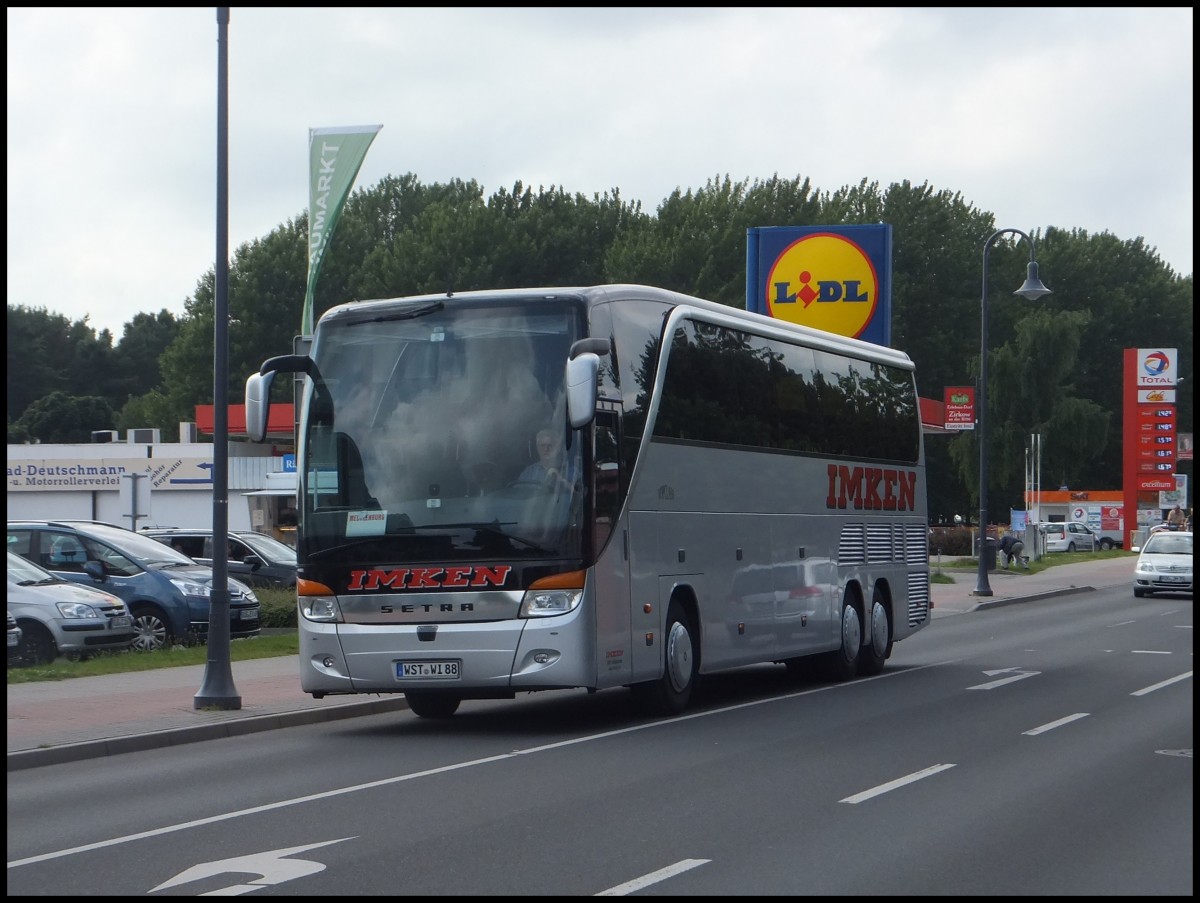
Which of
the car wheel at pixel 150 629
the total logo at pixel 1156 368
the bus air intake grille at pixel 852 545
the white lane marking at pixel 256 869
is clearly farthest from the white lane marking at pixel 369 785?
the total logo at pixel 1156 368

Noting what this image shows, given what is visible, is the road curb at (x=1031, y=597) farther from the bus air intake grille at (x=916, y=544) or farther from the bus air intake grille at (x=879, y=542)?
the bus air intake grille at (x=879, y=542)

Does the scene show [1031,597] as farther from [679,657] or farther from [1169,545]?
[679,657]

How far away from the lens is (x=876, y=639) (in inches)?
809

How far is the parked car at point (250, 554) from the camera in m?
29.1

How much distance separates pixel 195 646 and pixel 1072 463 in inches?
2904

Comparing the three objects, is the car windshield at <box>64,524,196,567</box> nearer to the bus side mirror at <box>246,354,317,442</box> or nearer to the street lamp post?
the bus side mirror at <box>246,354,317,442</box>

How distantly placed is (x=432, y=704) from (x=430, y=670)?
7.05ft

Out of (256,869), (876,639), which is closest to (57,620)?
(876,639)

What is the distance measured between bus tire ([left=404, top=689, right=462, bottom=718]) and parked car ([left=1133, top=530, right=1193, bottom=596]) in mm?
27168

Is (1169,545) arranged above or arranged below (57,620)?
above

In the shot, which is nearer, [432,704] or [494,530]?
[494,530]

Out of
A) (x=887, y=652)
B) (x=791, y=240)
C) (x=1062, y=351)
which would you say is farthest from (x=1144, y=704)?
(x=1062, y=351)

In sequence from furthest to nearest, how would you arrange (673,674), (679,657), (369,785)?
(679,657), (673,674), (369,785)

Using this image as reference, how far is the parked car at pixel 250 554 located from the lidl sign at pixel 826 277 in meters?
11.6
